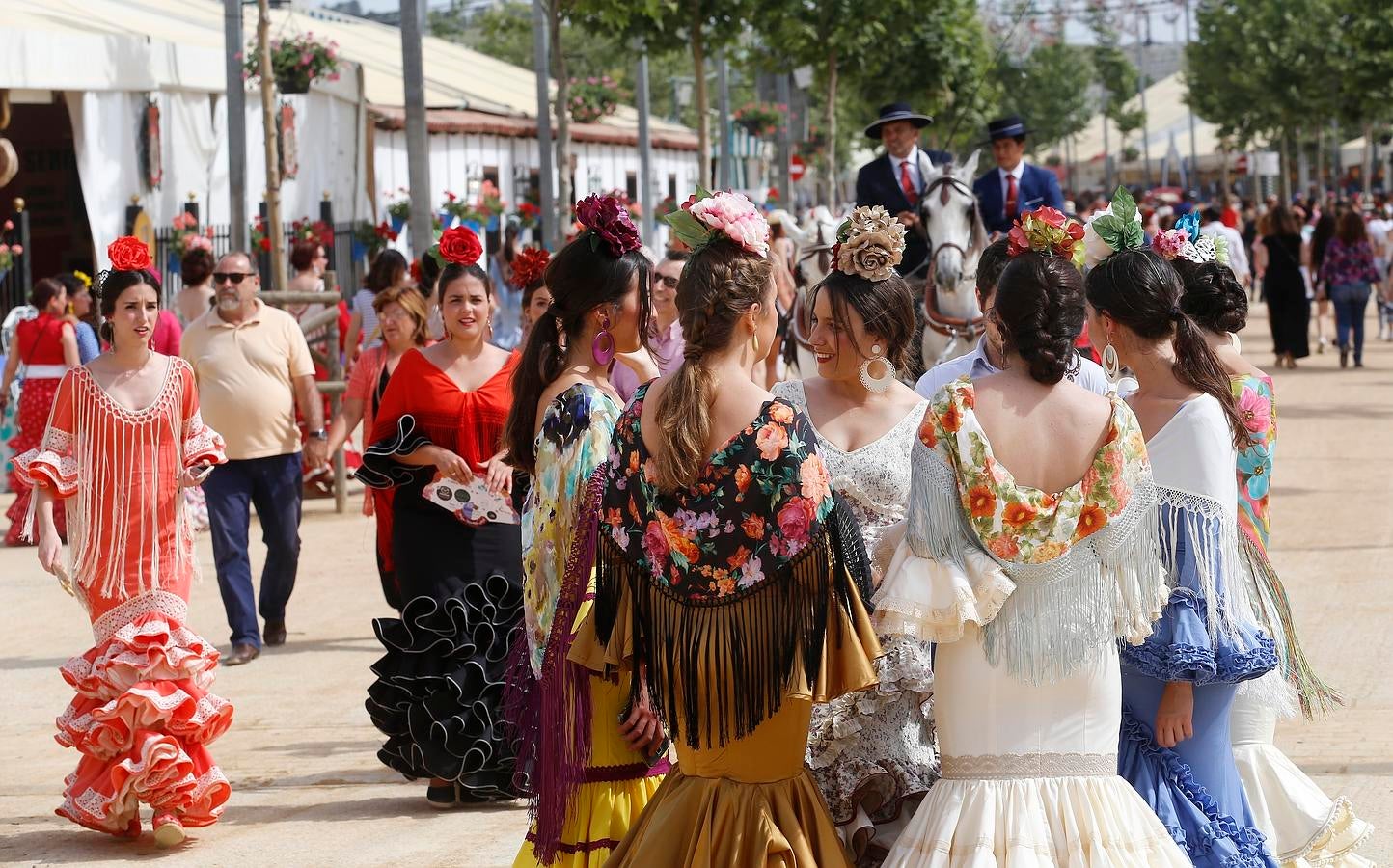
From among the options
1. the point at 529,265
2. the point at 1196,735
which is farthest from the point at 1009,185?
the point at 1196,735

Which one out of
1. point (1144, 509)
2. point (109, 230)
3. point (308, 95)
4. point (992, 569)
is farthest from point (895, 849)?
point (308, 95)

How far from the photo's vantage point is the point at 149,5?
24609 millimetres

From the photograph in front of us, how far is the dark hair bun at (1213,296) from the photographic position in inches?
210

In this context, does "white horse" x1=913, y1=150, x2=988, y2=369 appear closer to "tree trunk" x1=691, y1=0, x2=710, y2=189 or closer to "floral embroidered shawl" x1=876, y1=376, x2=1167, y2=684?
"floral embroidered shawl" x1=876, y1=376, x2=1167, y2=684

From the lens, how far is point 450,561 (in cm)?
679

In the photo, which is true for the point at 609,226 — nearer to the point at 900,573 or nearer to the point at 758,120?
the point at 900,573

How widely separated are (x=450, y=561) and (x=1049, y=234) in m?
3.23

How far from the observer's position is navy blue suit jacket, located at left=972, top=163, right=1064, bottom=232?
12828 millimetres

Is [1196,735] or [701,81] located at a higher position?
[701,81]

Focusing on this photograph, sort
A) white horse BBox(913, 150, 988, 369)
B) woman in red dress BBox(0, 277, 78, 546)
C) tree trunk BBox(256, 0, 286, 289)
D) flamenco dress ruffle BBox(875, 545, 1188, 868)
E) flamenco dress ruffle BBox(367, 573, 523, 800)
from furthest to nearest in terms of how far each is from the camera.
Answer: tree trunk BBox(256, 0, 286, 289) → woman in red dress BBox(0, 277, 78, 546) → white horse BBox(913, 150, 988, 369) → flamenco dress ruffle BBox(367, 573, 523, 800) → flamenco dress ruffle BBox(875, 545, 1188, 868)

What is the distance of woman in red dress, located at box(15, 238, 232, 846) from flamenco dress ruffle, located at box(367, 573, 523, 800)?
0.60 meters

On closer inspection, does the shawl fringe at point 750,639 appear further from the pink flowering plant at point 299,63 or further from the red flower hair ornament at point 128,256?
the pink flowering plant at point 299,63

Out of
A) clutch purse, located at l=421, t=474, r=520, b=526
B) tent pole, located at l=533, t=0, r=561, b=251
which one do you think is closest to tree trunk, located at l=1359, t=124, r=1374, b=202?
tent pole, located at l=533, t=0, r=561, b=251

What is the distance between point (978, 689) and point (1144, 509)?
21.8 inches
